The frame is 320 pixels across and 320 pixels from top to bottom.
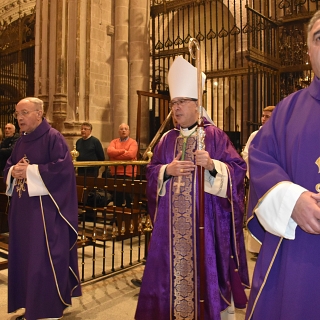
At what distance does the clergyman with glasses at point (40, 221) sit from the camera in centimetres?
311

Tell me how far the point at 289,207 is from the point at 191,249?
146 cm

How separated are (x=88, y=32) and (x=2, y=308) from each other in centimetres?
634

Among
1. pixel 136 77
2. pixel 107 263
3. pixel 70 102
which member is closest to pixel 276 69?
pixel 136 77

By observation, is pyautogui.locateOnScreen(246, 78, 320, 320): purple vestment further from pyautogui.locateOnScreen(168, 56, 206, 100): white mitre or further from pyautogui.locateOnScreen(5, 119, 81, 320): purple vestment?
pyautogui.locateOnScreen(5, 119, 81, 320): purple vestment

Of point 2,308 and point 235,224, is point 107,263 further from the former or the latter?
point 235,224

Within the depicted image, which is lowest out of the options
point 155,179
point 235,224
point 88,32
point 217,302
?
point 217,302

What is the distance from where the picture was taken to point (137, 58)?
920 cm

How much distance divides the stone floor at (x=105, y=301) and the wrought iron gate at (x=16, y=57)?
24.1 ft

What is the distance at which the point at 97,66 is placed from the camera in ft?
28.7

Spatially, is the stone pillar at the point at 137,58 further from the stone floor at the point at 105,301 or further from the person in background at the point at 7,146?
the stone floor at the point at 105,301

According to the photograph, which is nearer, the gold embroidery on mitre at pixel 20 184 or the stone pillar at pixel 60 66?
the gold embroidery on mitre at pixel 20 184

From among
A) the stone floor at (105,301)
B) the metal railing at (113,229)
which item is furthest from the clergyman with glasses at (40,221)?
the metal railing at (113,229)

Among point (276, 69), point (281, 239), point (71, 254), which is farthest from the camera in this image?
point (276, 69)

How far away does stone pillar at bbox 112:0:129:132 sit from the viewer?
9.02 metres
